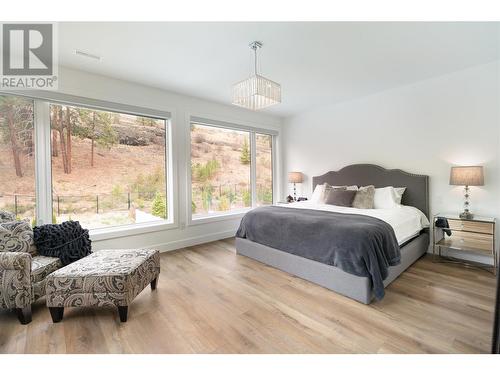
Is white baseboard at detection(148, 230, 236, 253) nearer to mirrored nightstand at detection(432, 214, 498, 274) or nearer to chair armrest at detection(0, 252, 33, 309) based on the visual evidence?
chair armrest at detection(0, 252, 33, 309)

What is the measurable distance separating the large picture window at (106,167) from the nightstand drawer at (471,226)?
161 inches

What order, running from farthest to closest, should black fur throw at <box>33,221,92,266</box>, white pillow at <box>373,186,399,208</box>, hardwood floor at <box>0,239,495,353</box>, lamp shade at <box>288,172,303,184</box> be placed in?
lamp shade at <box>288,172,303,184</box> < white pillow at <box>373,186,399,208</box> < black fur throw at <box>33,221,92,266</box> < hardwood floor at <box>0,239,495,353</box>

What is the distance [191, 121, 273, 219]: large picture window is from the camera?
4168 millimetres

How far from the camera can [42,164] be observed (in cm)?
279

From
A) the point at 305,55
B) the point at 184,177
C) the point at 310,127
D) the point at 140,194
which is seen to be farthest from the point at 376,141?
the point at 140,194

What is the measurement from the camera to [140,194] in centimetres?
361

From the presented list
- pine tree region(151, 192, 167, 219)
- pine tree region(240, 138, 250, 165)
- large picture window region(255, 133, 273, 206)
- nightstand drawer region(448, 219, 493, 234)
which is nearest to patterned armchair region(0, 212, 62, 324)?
pine tree region(151, 192, 167, 219)

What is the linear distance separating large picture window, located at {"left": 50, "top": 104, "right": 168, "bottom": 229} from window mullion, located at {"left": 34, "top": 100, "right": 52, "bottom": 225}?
0.08 metres

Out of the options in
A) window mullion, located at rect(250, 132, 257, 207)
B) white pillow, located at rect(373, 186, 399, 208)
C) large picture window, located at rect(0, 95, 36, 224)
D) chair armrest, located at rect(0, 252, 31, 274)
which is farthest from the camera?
window mullion, located at rect(250, 132, 257, 207)

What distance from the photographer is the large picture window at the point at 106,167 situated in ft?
9.82

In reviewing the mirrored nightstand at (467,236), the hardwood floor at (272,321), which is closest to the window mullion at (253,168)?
the hardwood floor at (272,321)
